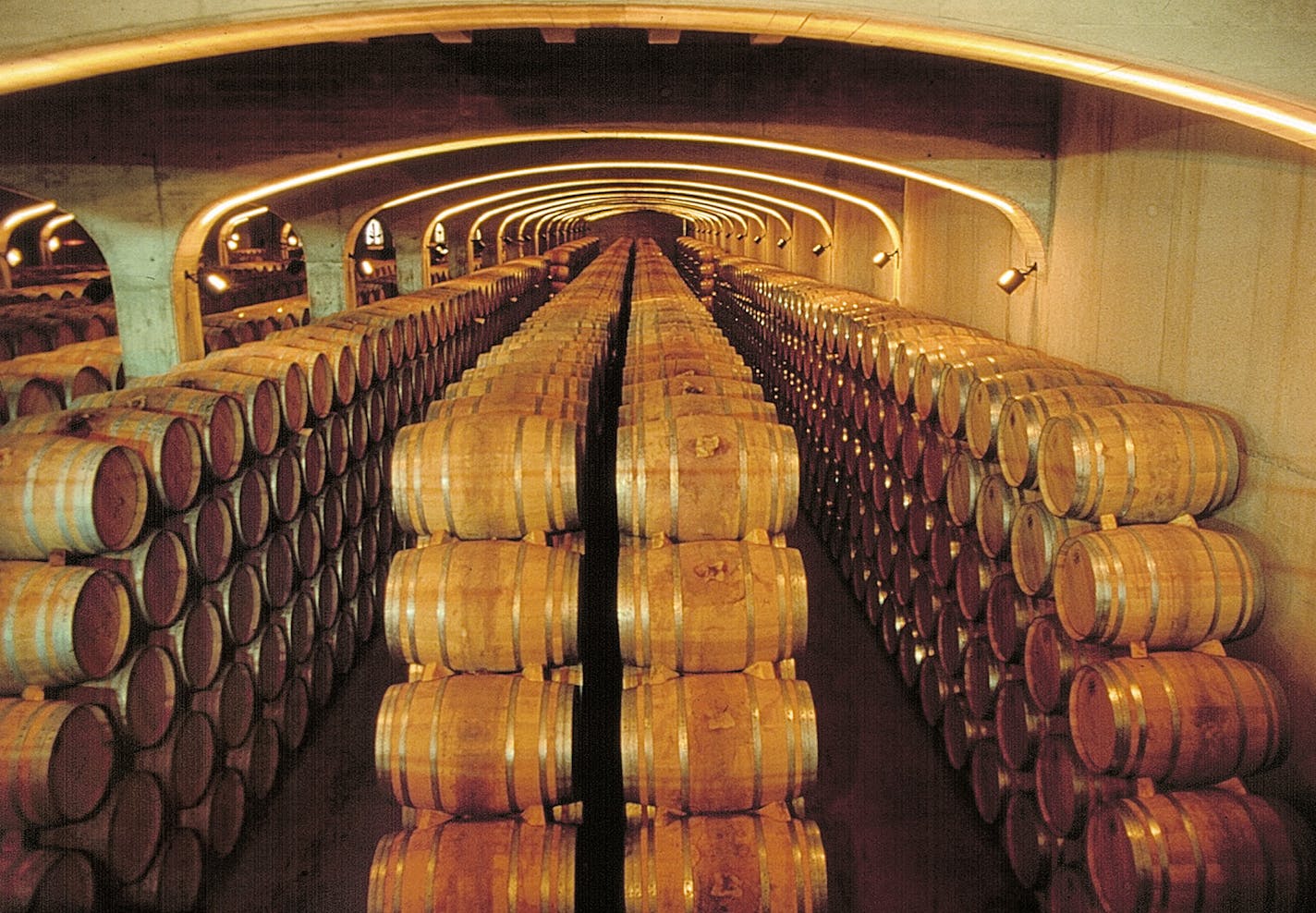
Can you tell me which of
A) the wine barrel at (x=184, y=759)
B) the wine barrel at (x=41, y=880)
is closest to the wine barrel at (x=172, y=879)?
the wine barrel at (x=184, y=759)

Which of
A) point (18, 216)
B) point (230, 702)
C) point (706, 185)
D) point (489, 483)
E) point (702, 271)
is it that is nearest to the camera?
point (489, 483)

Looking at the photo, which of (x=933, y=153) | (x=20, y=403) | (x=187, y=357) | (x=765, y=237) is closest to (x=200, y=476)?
(x=20, y=403)

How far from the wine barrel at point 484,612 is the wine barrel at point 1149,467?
229 centimetres

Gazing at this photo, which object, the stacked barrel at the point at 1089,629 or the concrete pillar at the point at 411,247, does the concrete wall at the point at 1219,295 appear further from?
the concrete pillar at the point at 411,247

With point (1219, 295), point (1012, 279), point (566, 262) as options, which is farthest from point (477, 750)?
point (566, 262)

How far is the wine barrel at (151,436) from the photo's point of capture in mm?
4652

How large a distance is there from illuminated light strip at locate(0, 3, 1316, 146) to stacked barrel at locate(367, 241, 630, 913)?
5.81ft

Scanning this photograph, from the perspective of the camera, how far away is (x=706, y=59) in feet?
25.6

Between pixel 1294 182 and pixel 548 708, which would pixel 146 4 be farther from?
pixel 1294 182

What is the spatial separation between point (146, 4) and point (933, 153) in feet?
18.7

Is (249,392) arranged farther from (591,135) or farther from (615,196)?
(615,196)

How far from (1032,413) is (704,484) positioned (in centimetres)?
182

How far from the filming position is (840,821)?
18.4ft

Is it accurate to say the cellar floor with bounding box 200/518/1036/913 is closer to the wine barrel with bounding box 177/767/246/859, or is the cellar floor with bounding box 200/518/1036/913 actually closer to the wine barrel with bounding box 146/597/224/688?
the wine barrel with bounding box 177/767/246/859
